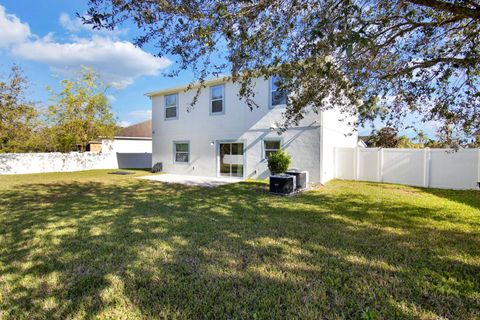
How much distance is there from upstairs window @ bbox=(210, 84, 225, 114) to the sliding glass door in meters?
1.99

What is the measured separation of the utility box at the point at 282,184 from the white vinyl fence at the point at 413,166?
18.1ft

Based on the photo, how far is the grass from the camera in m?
2.63

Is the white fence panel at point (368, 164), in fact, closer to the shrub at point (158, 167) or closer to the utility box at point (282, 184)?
the utility box at point (282, 184)

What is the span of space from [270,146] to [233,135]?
2267 mm

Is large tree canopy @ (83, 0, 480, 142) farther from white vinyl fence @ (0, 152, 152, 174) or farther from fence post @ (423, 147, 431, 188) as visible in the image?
white vinyl fence @ (0, 152, 152, 174)


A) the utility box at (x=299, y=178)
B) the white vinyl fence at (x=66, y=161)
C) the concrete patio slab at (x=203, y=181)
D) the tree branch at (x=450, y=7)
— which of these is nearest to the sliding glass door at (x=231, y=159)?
the concrete patio slab at (x=203, y=181)

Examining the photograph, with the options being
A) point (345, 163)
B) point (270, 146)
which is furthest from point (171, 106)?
point (345, 163)

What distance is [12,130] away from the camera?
16891 millimetres

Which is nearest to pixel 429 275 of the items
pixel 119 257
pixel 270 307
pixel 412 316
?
pixel 412 316

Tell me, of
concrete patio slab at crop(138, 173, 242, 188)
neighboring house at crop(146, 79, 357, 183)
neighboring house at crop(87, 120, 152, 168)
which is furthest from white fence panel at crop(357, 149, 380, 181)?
neighboring house at crop(87, 120, 152, 168)

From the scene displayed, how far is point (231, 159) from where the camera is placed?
14125 mm

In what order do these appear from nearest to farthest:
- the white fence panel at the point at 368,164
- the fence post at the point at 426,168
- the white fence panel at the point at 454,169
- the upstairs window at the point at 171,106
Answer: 1. the white fence panel at the point at 454,169
2. the fence post at the point at 426,168
3. the white fence panel at the point at 368,164
4. the upstairs window at the point at 171,106

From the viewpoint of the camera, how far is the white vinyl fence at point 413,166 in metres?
10.4

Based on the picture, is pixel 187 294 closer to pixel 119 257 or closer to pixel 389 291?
pixel 119 257
